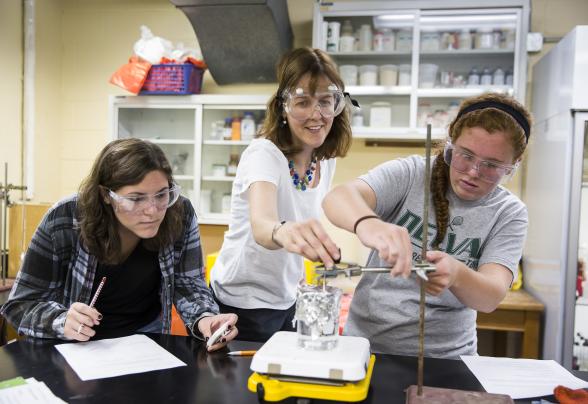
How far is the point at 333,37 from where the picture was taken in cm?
320

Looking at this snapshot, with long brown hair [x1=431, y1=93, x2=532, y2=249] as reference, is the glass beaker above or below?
below

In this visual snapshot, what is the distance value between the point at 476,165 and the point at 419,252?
0.88 feet

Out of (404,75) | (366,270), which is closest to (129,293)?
(366,270)

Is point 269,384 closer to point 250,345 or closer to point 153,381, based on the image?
point 153,381

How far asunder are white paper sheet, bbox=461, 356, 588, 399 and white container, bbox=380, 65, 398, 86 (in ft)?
7.35

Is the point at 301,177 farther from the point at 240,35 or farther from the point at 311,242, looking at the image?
the point at 240,35

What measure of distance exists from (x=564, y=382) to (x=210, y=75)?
9.99 feet

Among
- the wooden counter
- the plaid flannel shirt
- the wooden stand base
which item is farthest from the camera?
the wooden counter

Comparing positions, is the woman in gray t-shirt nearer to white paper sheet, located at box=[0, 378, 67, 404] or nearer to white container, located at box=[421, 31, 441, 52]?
white paper sheet, located at box=[0, 378, 67, 404]

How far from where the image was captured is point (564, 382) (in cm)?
111

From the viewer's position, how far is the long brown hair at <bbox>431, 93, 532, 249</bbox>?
1.27 m

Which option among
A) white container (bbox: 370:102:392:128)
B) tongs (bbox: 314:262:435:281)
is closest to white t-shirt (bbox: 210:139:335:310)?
tongs (bbox: 314:262:435:281)

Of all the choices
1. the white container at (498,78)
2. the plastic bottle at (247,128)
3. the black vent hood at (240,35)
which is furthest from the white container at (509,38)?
the plastic bottle at (247,128)

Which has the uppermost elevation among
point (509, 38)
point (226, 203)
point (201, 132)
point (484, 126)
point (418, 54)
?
point (509, 38)
